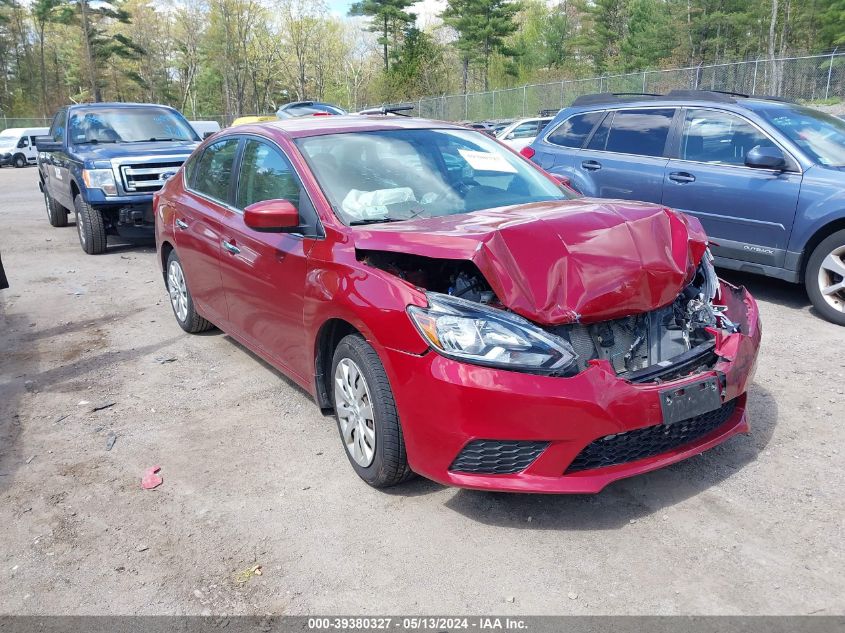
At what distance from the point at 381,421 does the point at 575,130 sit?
227 inches

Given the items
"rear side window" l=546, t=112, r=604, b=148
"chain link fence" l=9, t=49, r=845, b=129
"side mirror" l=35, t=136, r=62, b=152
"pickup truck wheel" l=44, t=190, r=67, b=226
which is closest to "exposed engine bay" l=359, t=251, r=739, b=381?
"rear side window" l=546, t=112, r=604, b=148

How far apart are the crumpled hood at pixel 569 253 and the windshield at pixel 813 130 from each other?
3349 millimetres

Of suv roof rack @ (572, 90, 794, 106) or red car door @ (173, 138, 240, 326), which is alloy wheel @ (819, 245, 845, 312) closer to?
suv roof rack @ (572, 90, 794, 106)

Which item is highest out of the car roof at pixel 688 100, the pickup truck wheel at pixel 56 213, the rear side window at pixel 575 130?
the car roof at pixel 688 100

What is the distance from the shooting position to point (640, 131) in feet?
24.0

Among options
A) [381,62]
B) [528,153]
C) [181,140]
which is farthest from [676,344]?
[381,62]

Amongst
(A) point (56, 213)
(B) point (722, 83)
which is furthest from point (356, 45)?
(A) point (56, 213)

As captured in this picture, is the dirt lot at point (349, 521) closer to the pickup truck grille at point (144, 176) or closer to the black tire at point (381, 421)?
the black tire at point (381, 421)

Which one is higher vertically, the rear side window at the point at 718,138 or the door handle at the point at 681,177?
the rear side window at the point at 718,138

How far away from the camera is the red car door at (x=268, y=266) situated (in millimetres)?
3920

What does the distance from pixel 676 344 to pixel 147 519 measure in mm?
2601

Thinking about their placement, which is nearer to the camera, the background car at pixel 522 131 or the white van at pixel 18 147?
the background car at pixel 522 131


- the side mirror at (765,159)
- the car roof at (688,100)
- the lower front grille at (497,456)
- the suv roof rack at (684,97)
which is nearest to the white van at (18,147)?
the suv roof rack at (684,97)

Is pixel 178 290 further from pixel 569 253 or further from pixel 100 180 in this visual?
pixel 100 180
